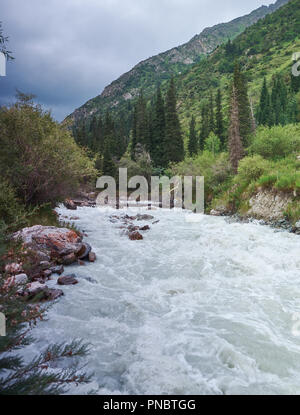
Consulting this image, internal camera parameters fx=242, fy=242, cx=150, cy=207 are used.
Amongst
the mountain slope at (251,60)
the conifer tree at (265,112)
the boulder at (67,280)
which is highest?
the mountain slope at (251,60)

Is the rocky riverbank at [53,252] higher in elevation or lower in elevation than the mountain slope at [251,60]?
lower

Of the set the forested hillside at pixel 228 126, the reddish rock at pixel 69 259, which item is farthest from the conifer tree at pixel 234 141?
the reddish rock at pixel 69 259

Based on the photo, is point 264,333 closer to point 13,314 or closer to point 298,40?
point 13,314

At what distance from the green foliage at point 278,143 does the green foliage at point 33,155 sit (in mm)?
15566

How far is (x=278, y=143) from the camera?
19359mm

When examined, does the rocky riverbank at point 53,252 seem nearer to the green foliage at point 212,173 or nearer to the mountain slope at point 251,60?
the green foliage at point 212,173

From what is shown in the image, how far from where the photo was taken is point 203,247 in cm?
1003

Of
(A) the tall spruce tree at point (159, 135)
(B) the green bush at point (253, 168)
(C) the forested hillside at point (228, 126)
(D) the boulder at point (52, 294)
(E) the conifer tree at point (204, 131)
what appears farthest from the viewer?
(E) the conifer tree at point (204, 131)

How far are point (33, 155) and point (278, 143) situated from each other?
18.0 metres

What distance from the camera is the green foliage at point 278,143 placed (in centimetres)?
1912

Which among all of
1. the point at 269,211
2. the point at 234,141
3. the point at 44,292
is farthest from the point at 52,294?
the point at 234,141

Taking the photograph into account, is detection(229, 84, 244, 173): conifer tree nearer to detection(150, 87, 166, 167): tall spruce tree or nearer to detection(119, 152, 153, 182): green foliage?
detection(119, 152, 153, 182): green foliage

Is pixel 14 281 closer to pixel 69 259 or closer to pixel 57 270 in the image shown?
pixel 57 270
